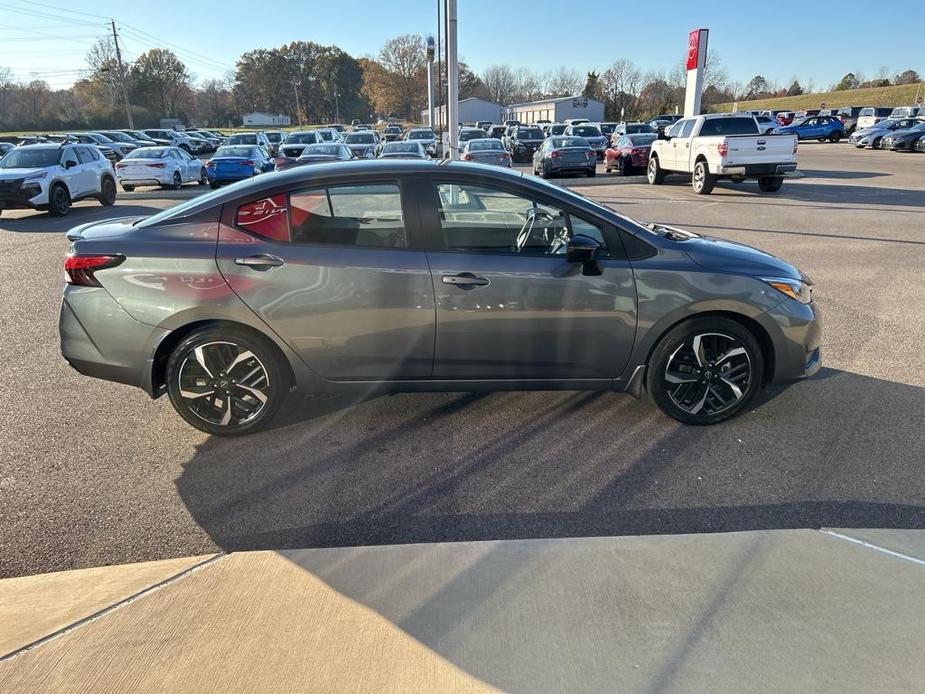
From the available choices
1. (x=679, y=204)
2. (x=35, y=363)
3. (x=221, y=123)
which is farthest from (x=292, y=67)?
(x=35, y=363)

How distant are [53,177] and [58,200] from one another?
0.54 m

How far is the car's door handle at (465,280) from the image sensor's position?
3.74 metres

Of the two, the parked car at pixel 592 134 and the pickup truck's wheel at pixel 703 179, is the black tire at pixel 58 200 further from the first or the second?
the parked car at pixel 592 134

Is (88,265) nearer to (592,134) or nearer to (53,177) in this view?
(53,177)

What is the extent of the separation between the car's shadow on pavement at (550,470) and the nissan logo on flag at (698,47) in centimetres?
2470

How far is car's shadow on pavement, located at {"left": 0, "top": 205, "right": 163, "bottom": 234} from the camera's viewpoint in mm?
13531

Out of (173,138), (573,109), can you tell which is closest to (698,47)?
(173,138)

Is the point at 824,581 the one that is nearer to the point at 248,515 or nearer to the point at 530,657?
the point at 530,657

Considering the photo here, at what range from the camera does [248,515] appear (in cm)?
322

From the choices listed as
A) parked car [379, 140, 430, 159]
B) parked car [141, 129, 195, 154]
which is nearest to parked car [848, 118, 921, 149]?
parked car [379, 140, 430, 159]

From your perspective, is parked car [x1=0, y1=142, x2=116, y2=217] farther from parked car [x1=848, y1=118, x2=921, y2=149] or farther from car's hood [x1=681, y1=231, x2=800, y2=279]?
parked car [x1=848, y1=118, x2=921, y2=149]

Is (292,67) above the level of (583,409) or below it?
above

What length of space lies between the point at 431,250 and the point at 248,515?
1.81 meters

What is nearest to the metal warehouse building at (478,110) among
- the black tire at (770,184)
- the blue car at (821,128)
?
the blue car at (821,128)
